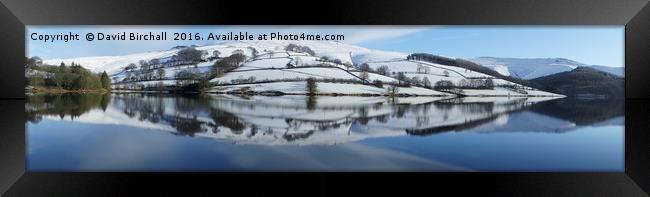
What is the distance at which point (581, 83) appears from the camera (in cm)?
2208

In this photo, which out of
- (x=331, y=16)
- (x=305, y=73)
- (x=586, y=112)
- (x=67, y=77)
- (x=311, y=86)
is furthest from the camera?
(x=305, y=73)

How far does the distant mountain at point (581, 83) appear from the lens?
1860 cm

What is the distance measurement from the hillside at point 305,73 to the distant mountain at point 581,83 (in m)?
0.70

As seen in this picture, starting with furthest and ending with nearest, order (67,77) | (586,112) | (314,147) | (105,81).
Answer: (105,81) → (67,77) → (586,112) → (314,147)

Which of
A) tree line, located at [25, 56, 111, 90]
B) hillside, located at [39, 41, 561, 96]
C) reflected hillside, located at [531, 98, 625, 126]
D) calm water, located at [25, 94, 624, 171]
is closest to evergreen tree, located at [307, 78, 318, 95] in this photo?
hillside, located at [39, 41, 561, 96]

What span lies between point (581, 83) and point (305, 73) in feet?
48.3

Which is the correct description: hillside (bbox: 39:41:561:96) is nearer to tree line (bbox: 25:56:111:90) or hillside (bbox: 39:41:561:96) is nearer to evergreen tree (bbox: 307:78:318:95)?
evergreen tree (bbox: 307:78:318:95)

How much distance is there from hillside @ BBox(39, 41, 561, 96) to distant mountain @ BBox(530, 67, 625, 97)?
696 mm

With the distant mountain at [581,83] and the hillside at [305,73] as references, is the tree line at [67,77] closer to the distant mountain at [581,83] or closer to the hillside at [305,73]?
the hillside at [305,73]

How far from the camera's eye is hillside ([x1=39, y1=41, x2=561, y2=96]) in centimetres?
2534

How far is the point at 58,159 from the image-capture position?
4.26m

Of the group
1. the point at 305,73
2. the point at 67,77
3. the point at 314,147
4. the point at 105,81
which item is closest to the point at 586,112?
the point at 314,147

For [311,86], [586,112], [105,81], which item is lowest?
[586,112]

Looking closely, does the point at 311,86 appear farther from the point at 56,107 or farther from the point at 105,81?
the point at 56,107
